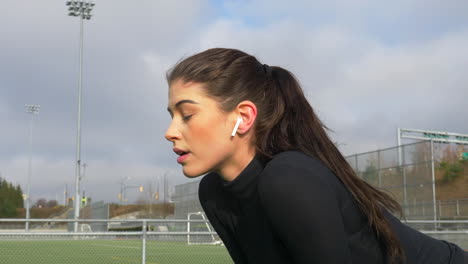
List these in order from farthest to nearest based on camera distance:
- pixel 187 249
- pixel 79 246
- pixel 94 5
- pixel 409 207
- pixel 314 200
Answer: pixel 94 5
pixel 409 207
pixel 187 249
pixel 79 246
pixel 314 200

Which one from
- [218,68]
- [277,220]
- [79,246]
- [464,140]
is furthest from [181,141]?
[464,140]

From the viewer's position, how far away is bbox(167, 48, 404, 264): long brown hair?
5.79 ft

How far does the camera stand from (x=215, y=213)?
2232 millimetres

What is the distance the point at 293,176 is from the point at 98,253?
45.4 ft

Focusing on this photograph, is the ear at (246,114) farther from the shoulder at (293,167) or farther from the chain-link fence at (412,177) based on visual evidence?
the chain-link fence at (412,177)

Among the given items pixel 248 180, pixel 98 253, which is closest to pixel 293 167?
pixel 248 180

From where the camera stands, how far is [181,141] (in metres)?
1.85

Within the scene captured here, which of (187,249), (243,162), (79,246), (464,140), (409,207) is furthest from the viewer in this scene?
(464,140)

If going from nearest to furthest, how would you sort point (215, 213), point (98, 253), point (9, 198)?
1. point (215, 213)
2. point (98, 253)
3. point (9, 198)

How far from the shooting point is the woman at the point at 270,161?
1609mm

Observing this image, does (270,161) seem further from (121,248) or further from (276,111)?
(121,248)

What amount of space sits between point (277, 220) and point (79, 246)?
13.9 meters

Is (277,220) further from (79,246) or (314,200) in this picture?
(79,246)

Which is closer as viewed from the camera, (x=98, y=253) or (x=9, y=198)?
(x=98, y=253)
